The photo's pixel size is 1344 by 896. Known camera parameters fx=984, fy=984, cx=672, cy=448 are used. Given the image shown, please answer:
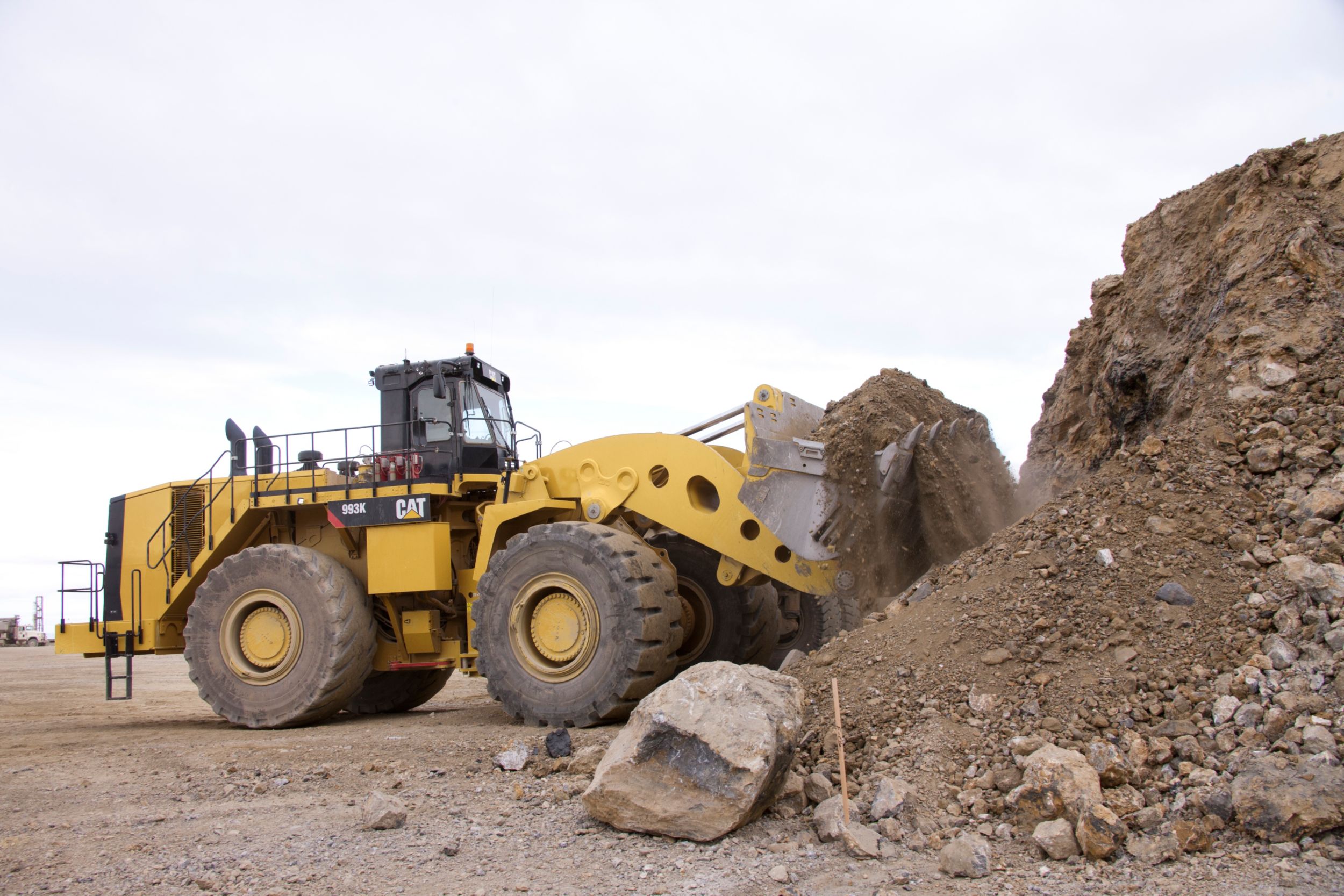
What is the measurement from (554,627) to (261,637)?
3273 millimetres

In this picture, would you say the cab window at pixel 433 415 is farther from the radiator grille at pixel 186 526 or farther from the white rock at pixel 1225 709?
the white rock at pixel 1225 709

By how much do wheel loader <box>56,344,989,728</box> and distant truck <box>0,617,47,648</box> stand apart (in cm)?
3091

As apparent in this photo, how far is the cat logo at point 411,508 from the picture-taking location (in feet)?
29.0

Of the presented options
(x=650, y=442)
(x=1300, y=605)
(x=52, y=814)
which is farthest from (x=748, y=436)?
(x=52, y=814)

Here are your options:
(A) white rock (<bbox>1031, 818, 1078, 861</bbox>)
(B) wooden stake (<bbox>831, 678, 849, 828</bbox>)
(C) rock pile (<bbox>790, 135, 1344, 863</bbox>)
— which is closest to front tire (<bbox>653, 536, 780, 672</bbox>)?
(C) rock pile (<bbox>790, 135, 1344, 863</bbox>)

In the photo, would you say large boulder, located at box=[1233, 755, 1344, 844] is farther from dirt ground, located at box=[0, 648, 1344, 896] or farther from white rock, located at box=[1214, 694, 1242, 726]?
white rock, located at box=[1214, 694, 1242, 726]

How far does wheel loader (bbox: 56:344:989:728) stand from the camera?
7.61 meters

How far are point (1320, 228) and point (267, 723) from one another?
30.2 ft

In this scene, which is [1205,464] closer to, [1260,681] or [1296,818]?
[1260,681]

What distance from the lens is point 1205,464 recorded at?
574 cm

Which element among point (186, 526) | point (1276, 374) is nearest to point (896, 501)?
point (1276, 374)

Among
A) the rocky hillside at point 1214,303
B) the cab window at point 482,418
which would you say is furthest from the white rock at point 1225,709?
the cab window at point 482,418

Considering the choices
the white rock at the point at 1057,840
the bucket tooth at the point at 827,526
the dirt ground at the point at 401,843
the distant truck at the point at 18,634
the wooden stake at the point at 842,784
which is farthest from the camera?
the distant truck at the point at 18,634

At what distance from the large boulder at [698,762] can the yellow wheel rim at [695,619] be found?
4107mm
